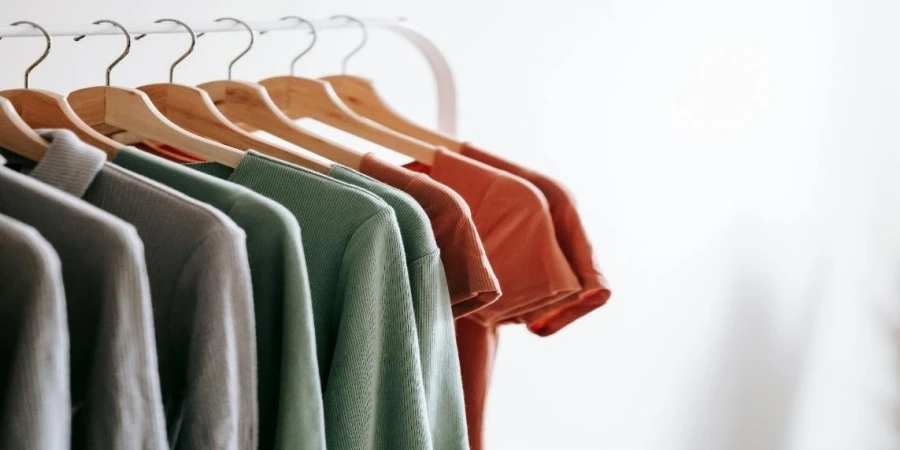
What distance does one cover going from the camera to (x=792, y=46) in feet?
6.86

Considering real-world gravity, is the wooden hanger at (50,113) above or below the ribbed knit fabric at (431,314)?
above

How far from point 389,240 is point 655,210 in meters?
1.30

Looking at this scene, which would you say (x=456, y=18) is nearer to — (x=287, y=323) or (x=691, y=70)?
(x=691, y=70)

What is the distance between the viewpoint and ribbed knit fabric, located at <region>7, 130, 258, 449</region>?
53 cm

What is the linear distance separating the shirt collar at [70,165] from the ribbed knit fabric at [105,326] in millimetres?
54

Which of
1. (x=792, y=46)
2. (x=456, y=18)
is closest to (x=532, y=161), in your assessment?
(x=456, y=18)

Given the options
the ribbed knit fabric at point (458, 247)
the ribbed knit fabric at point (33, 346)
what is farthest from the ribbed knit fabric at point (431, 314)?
the ribbed knit fabric at point (33, 346)

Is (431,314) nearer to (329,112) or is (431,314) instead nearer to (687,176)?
(329,112)

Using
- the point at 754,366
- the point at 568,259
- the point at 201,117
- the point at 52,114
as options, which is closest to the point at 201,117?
the point at 201,117

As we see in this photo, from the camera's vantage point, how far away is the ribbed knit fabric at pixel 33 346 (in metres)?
0.44

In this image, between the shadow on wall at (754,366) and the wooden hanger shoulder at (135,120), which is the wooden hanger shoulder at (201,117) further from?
the shadow on wall at (754,366)

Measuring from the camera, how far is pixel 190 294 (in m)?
0.55

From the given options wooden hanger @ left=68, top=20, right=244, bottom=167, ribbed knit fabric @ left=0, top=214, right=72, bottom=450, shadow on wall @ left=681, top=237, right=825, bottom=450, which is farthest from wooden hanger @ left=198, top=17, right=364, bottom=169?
shadow on wall @ left=681, top=237, right=825, bottom=450

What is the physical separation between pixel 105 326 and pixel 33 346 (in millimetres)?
46
